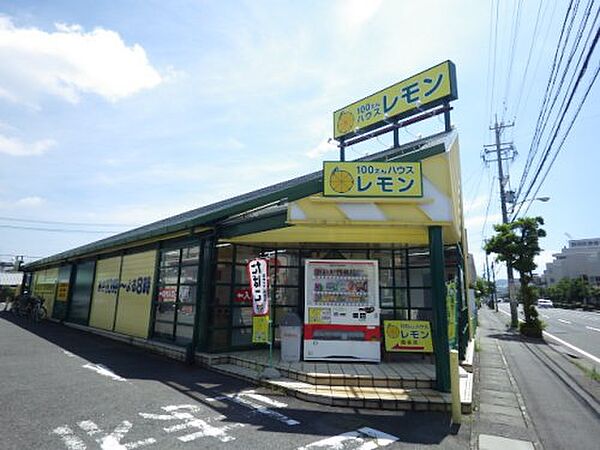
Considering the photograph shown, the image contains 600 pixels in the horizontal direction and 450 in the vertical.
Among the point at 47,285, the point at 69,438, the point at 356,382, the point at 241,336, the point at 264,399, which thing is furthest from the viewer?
the point at 47,285

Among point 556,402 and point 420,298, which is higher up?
point 420,298

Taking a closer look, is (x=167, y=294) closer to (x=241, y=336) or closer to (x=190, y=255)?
(x=190, y=255)

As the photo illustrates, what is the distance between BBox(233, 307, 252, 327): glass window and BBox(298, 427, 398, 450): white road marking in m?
4.93

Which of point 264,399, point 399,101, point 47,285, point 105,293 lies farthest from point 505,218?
point 47,285

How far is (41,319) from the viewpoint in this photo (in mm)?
19188

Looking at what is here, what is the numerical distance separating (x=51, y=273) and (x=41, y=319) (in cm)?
326

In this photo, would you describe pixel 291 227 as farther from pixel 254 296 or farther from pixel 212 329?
pixel 212 329

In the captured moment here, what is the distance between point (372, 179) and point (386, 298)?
151 inches

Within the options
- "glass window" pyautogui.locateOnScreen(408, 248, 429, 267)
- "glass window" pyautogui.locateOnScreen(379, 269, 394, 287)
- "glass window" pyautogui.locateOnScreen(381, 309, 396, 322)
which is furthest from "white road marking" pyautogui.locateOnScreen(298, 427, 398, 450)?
"glass window" pyautogui.locateOnScreen(408, 248, 429, 267)

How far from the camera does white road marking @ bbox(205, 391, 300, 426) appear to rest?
199 inches

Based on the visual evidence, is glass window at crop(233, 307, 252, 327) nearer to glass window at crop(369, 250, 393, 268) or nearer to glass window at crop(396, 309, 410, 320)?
glass window at crop(369, 250, 393, 268)

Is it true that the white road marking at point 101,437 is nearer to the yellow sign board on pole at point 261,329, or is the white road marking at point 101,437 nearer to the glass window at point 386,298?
the yellow sign board on pole at point 261,329

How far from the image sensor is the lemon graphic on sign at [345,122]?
13820mm

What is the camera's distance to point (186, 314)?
9.48m
